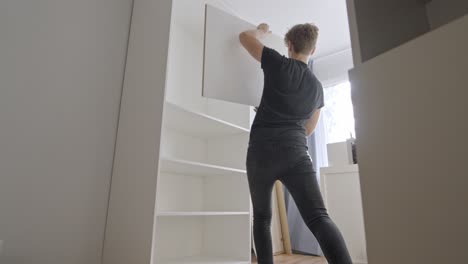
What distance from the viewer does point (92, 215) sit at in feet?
4.85

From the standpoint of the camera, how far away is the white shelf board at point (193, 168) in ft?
5.04

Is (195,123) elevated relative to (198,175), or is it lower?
elevated

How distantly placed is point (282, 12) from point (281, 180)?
1827mm

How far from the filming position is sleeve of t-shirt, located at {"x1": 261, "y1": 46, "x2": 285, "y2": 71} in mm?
1135

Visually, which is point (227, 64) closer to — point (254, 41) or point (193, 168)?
point (254, 41)

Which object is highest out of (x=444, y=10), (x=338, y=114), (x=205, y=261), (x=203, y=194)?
(x=338, y=114)

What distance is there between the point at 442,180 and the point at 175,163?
1311 mm

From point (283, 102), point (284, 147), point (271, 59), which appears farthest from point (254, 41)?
point (284, 147)

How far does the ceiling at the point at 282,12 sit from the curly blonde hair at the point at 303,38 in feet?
3.58

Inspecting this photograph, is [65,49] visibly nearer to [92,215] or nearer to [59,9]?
[59,9]

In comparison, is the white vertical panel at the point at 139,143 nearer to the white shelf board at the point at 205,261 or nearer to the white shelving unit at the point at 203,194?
the white shelving unit at the point at 203,194

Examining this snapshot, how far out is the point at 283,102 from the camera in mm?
1113

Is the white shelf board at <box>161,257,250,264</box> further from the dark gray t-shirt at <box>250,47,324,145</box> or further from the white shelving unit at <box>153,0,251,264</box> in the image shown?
the dark gray t-shirt at <box>250,47,324,145</box>

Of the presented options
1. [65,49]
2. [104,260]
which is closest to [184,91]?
[65,49]
